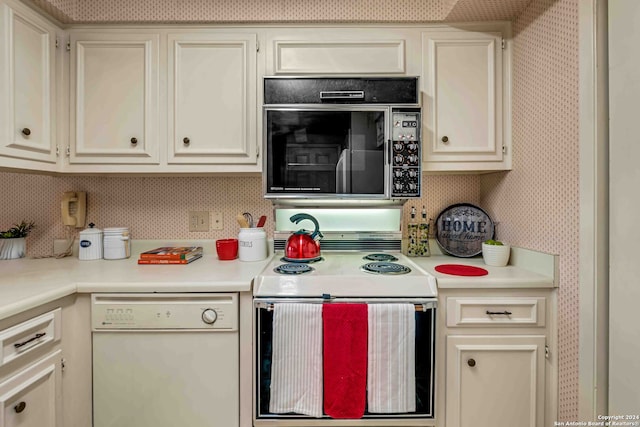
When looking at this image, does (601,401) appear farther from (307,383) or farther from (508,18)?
(508,18)

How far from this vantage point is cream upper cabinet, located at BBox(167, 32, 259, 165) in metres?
1.57

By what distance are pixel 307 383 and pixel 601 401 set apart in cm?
107

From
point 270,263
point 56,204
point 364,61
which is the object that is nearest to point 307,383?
point 270,263

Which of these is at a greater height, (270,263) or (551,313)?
(270,263)

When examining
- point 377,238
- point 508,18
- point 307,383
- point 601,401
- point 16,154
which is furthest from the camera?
point 377,238

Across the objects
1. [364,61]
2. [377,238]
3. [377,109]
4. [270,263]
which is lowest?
[270,263]

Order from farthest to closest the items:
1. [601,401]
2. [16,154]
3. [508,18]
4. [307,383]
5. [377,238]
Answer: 1. [377,238]
2. [508,18]
3. [16,154]
4. [307,383]
5. [601,401]

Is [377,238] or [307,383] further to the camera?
[377,238]

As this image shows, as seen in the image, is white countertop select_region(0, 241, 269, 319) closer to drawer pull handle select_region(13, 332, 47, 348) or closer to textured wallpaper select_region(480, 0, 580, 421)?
drawer pull handle select_region(13, 332, 47, 348)

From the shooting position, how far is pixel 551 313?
50.4 inches

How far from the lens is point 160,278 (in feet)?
4.22

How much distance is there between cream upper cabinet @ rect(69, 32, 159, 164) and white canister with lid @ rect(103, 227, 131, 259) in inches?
15.8

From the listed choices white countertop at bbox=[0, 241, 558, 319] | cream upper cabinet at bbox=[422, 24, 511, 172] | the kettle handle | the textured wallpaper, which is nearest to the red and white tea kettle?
the kettle handle

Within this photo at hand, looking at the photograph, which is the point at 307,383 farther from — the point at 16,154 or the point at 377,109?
the point at 16,154
